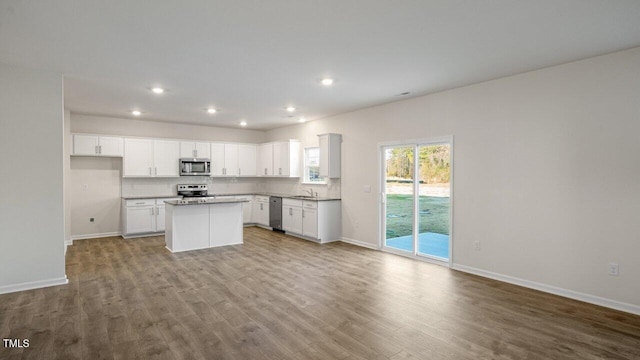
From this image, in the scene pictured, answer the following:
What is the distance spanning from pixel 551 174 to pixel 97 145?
8.53 metres

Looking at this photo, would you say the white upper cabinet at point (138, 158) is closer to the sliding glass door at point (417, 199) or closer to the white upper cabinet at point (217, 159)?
the white upper cabinet at point (217, 159)

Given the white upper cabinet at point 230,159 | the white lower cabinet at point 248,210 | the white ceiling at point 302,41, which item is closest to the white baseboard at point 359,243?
the white ceiling at point 302,41

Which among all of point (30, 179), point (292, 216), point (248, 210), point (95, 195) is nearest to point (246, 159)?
point (248, 210)

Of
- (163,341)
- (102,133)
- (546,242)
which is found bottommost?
(163,341)

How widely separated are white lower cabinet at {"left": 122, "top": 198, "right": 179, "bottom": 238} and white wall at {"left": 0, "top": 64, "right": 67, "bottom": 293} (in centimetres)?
306

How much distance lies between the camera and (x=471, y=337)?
9.65ft

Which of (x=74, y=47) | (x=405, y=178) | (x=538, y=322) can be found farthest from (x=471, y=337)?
(x=74, y=47)

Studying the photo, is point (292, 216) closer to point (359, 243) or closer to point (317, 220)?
point (317, 220)

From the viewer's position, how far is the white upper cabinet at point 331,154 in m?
7.19

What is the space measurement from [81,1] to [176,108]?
14.1 feet

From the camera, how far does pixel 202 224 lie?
6434 mm

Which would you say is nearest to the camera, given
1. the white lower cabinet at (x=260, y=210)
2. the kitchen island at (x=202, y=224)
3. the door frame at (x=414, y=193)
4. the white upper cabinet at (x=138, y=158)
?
the door frame at (x=414, y=193)

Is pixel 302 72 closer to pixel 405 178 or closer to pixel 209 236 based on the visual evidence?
pixel 405 178

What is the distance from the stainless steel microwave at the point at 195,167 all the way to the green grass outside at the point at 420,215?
5.03 m
